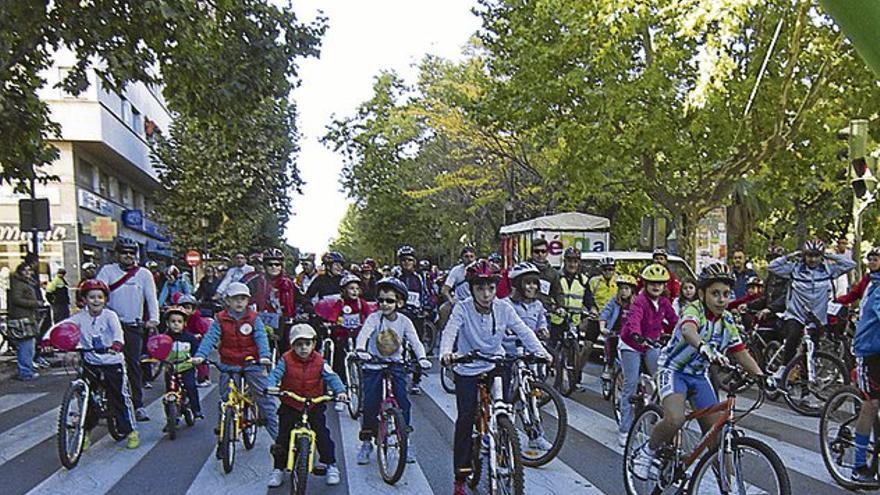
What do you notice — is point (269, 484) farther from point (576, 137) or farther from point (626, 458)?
point (576, 137)


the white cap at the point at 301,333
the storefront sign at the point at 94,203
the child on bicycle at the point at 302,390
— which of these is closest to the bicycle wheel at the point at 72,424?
the child on bicycle at the point at 302,390

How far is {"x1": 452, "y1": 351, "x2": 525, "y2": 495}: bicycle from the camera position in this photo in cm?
564

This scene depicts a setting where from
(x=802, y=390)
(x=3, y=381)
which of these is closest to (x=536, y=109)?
(x=802, y=390)

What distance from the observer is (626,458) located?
5.99 metres

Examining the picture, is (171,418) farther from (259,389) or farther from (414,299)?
(414,299)

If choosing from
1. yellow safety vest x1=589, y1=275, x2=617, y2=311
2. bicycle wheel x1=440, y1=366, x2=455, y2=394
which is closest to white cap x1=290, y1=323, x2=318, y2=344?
bicycle wheel x1=440, y1=366, x2=455, y2=394

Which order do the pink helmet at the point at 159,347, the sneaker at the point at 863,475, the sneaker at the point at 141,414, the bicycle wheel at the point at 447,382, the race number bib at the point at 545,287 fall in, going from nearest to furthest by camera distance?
1. the sneaker at the point at 863,475
2. the pink helmet at the point at 159,347
3. the sneaker at the point at 141,414
4. the race number bib at the point at 545,287
5. the bicycle wheel at the point at 447,382

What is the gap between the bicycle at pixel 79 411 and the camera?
279 inches

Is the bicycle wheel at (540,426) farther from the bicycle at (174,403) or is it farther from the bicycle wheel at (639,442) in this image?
the bicycle at (174,403)

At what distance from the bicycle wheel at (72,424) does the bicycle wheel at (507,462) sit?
13.0ft

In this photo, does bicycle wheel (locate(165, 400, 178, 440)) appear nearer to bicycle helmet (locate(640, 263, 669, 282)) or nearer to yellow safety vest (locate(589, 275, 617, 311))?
bicycle helmet (locate(640, 263, 669, 282))

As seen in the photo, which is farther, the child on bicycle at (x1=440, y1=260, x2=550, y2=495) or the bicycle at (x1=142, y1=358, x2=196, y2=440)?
the bicycle at (x1=142, y1=358, x2=196, y2=440)

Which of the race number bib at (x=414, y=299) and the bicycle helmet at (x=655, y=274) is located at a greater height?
the bicycle helmet at (x=655, y=274)

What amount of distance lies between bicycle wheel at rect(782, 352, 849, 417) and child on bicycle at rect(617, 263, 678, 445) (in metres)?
2.41
